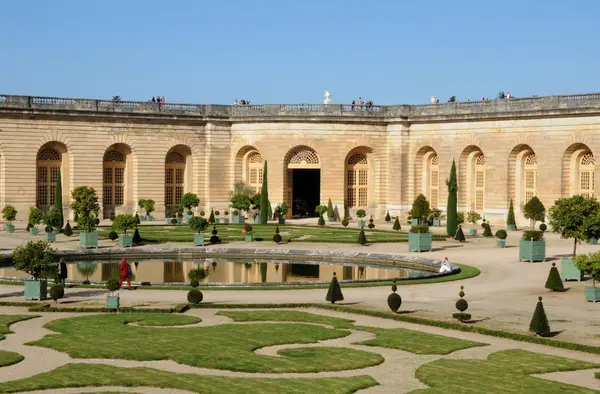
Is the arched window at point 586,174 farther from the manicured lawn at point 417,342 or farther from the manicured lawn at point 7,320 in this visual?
the manicured lawn at point 7,320

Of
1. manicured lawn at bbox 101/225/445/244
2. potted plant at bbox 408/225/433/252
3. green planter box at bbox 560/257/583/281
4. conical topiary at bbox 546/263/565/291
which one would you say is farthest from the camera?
manicured lawn at bbox 101/225/445/244

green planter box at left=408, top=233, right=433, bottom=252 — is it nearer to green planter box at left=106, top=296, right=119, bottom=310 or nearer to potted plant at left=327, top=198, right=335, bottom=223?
green planter box at left=106, top=296, right=119, bottom=310

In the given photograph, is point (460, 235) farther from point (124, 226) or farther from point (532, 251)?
point (124, 226)

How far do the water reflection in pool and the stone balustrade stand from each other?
66.9 ft

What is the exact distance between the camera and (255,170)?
217 feet

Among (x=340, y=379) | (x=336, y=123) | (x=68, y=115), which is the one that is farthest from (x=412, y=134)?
(x=340, y=379)

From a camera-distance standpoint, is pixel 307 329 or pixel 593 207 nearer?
pixel 307 329

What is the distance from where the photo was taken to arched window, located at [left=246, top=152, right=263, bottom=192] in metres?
65.8

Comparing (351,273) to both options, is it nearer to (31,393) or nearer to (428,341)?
(428,341)

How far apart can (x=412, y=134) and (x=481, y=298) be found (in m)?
34.8

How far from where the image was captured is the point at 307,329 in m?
25.3

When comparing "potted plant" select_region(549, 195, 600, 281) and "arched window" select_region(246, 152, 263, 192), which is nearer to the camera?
"potted plant" select_region(549, 195, 600, 281)

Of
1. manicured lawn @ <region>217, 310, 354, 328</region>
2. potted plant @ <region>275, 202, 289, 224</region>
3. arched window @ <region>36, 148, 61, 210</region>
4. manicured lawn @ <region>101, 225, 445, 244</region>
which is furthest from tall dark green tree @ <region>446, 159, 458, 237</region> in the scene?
arched window @ <region>36, 148, 61, 210</region>

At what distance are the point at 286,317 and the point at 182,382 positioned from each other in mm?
7868
